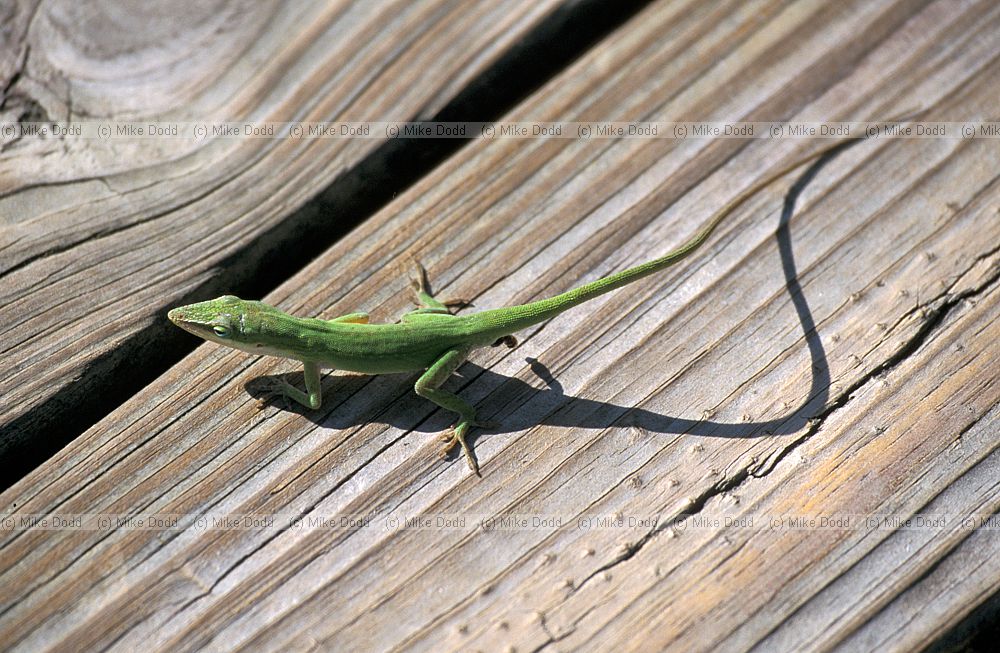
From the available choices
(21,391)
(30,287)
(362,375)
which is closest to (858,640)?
(362,375)

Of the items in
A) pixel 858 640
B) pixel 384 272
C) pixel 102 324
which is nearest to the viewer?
pixel 858 640

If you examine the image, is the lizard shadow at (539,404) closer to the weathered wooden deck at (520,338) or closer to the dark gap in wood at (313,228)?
the weathered wooden deck at (520,338)

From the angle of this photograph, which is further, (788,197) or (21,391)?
(788,197)

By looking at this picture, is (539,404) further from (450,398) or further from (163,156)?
(163,156)

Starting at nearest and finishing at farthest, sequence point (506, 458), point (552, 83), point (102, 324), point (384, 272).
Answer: point (506, 458) → point (102, 324) → point (384, 272) → point (552, 83)

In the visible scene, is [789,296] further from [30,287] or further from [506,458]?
[30,287]

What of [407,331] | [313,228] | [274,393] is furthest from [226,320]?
[407,331]

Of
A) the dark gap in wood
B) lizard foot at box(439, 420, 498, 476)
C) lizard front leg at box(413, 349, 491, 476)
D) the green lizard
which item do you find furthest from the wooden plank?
lizard foot at box(439, 420, 498, 476)
